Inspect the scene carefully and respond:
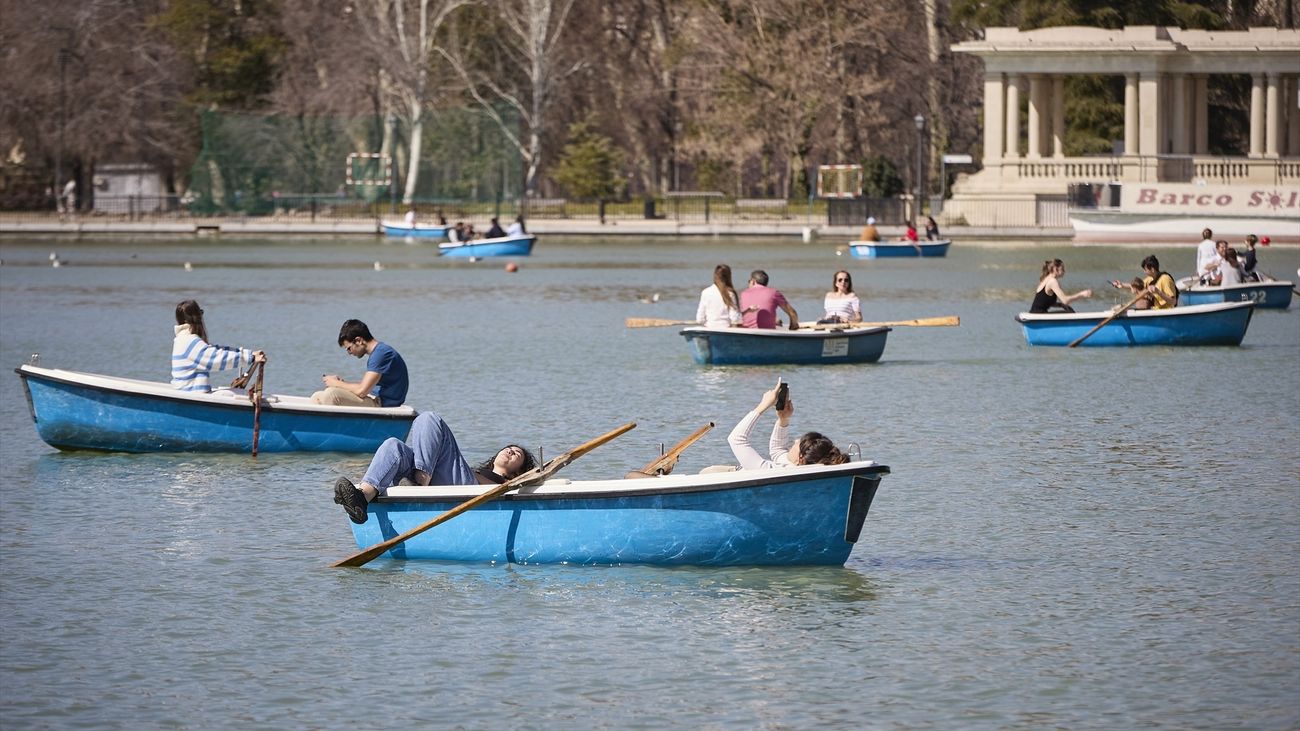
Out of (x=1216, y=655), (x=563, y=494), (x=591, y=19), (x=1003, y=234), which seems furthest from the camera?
(x=591, y=19)

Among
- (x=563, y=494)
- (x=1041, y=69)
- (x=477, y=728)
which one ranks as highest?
(x=1041, y=69)

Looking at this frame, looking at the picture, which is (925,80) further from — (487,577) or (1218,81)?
(487,577)

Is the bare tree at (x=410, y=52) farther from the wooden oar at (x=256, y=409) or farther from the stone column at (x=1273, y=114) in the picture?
the wooden oar at (x=256, y=409)

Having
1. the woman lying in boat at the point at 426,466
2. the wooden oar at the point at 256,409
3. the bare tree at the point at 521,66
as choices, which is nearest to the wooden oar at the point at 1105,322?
the wooden oar at the point at 256,409

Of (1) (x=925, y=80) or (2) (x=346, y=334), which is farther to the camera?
(1) (x=925, y=80)

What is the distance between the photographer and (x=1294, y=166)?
7088 centimetres

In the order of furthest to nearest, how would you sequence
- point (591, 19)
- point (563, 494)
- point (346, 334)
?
point (591, 19)
point (346, 334)
point (563, 494)

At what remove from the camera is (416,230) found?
7344 cm

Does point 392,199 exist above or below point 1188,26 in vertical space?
below

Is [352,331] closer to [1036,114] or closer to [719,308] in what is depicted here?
[719,308]

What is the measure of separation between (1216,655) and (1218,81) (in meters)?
74.9

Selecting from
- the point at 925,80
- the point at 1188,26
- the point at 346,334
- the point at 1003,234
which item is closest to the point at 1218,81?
the point at 1188,26

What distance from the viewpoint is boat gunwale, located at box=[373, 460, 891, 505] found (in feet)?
44.9

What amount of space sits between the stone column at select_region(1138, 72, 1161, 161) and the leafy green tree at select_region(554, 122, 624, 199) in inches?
894
